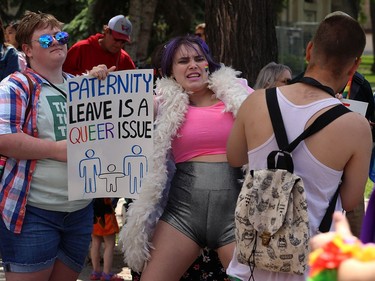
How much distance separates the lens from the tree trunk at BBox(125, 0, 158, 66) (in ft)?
41.5

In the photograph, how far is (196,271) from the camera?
4.70 m

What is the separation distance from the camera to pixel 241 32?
23.1ft

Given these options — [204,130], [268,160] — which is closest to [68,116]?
[204,130]

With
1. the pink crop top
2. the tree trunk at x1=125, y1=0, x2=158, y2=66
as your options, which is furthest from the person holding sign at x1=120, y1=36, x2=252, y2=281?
the tree trunk at x1=125, y1=0, x2=158, y2=66

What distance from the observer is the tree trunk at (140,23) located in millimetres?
12641

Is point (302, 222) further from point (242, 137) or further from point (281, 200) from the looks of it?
point (242, 137)

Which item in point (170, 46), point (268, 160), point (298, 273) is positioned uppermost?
point (170, 46)

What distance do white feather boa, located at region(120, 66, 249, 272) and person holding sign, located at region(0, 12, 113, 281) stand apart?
0.31 metres

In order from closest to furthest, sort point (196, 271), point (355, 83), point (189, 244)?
point (189, 244) → point (196, 271) → point (355, 83)

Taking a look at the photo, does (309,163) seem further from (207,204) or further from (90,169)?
(90,169)

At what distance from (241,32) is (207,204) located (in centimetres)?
292

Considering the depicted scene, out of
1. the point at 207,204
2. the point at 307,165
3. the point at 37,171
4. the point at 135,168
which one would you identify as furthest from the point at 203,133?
the point at 307,165

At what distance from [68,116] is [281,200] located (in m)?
1.52

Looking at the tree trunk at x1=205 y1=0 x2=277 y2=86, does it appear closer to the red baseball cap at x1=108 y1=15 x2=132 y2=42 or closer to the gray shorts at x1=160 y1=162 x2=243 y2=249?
the red baseball cap at x1=108 y1=15 x2=132 y2=42
